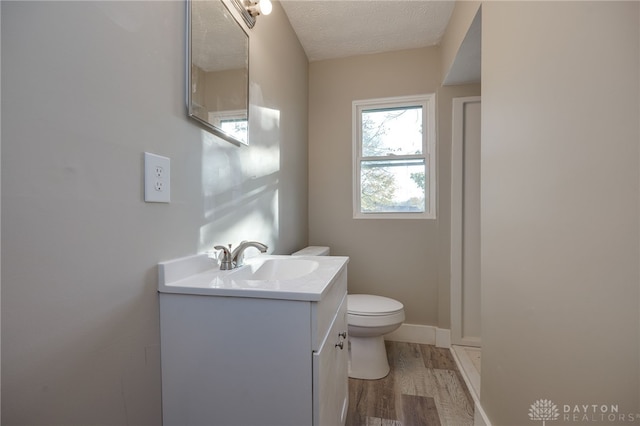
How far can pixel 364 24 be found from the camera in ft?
6.23

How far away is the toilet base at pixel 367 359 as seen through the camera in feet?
5.56

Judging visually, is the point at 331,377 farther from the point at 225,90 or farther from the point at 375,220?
the point at 375,220

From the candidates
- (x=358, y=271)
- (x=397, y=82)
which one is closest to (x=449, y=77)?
(x=397, y=82)

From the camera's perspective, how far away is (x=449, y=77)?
196 cm

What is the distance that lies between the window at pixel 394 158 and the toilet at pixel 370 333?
816 millimetres

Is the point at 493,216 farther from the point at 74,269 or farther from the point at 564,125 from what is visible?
the point at 74,269

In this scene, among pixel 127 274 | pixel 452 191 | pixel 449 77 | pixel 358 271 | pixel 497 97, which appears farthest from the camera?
pixel 358 271

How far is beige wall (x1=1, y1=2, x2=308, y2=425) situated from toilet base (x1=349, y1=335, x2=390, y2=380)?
1.22 metres

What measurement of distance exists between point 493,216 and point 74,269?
1372 mm

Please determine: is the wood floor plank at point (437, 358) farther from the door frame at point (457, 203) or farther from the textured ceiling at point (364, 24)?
the textured ceiling at point (364, 24)

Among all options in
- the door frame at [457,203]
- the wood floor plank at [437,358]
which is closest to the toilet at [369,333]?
the wood floor plank at [437,358]

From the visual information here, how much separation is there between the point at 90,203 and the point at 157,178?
0.63 feet

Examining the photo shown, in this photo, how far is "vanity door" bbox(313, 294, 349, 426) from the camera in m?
0.71

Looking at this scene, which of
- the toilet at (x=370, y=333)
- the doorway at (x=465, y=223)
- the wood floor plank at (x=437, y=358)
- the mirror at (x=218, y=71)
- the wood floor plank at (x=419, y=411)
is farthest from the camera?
the doorway at (x=465, y=223)
